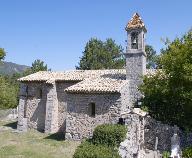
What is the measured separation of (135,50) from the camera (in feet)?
81.2

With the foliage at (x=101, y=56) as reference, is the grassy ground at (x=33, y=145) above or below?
below

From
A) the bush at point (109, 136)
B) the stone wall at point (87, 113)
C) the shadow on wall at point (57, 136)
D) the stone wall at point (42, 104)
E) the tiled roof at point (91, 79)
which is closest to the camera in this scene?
the bush at point (109, 136)

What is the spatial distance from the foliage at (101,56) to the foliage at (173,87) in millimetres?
33476

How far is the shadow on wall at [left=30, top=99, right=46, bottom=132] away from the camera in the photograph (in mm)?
28250

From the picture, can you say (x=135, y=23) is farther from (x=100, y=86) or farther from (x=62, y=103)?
(x=62, y=103)

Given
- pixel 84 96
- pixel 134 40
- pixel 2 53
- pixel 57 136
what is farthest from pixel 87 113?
pixel 2 53

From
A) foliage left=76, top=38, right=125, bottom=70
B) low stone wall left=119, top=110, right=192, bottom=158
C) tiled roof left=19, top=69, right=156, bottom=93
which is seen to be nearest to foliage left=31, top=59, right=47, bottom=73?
foliage left=76, top=38, right=125, bottom=70

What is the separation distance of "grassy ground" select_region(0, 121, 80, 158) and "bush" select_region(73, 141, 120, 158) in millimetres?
2296

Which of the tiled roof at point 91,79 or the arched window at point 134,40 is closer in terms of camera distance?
the tiled roof at point 91,79

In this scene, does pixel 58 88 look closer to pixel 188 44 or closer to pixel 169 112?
pixel 169 112

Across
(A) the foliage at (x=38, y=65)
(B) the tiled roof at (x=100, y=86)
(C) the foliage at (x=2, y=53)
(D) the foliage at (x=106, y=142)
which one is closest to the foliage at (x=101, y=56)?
(A) the foliage at (x=38, y=65)

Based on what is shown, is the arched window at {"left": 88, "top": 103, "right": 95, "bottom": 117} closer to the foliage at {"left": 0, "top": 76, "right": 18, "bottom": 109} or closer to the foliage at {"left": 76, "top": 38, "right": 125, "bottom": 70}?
the foliage at {"left": 0, "top": 76, "right": 18, "bottom": 109}

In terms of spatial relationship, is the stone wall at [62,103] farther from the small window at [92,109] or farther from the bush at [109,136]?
the bush at [109,136]

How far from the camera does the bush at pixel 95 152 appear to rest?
15.8 meters
